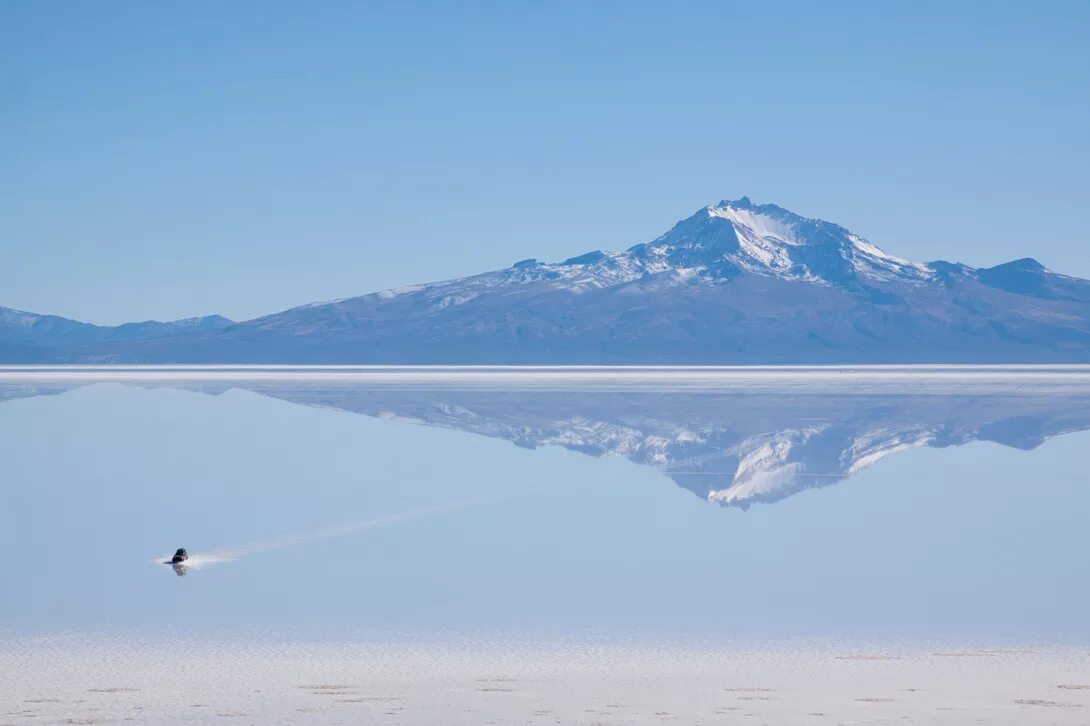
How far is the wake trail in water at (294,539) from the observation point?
15.3m

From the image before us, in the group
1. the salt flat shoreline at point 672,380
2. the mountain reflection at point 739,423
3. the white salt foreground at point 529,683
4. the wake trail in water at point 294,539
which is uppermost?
the salt flat shoreline at point 672,380

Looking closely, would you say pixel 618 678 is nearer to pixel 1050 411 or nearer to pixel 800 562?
pixel 800 562

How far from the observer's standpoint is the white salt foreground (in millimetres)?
9094

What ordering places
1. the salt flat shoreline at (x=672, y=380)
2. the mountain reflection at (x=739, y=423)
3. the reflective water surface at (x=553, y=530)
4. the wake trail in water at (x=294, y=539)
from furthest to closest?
the salt flat shoreline at (x=672, y=380) < the mountain reflection at (x=739, y=423) < the wake trail in water at (x=294, y=539) < the reflective water surface at (x=553, y=530)

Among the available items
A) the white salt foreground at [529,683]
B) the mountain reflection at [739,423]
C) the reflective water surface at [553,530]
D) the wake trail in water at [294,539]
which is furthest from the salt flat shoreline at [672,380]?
the white salt foreground at [529,683]

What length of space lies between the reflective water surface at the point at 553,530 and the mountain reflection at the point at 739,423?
20cm

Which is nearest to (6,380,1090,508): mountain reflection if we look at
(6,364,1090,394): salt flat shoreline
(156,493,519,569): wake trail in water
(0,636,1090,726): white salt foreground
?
(156,493,519,569): wake trail in water

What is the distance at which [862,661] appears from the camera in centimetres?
1066

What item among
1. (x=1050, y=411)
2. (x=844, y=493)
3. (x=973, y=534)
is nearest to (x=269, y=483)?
(x=844, y=493)

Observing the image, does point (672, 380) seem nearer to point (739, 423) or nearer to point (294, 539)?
point (739, 423)

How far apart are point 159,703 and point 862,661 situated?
5592mm

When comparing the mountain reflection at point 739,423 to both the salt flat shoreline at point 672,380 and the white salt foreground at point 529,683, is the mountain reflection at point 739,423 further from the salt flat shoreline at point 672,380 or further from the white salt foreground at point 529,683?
the white salt foreground at point 529,683

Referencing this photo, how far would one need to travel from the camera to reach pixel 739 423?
37219 mm

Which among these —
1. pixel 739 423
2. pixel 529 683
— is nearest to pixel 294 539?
pixel 529 683
